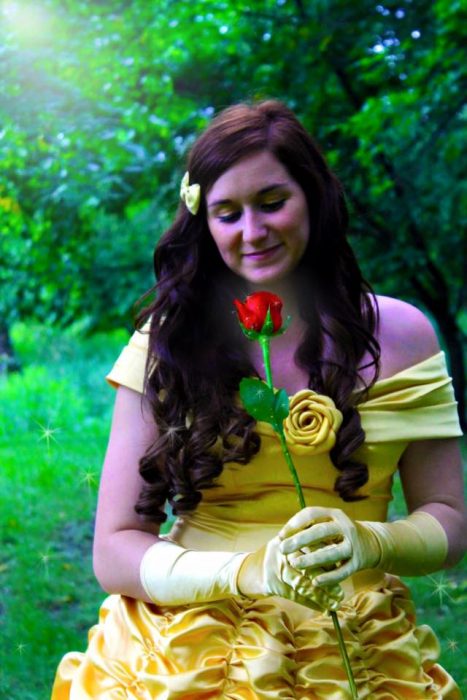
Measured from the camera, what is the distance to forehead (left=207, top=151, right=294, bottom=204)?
6.02 ft

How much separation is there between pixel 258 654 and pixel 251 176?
80 centimetres

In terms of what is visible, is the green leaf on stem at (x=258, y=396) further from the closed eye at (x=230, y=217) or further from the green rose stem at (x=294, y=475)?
the closed eye at (x=230, y=217)

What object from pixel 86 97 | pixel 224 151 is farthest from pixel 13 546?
pixel 224 151

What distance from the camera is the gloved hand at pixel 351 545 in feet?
4.95

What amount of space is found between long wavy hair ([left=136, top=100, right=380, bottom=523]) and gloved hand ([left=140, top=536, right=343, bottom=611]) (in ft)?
0.52

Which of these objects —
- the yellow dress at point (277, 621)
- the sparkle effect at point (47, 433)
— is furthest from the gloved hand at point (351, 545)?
the sparkle effect at point (47, 433)

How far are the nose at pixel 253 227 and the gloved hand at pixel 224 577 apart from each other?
1.77 feet

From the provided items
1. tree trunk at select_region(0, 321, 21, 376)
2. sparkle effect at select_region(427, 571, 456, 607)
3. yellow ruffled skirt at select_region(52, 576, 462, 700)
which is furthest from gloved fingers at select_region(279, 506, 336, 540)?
tree trunk at select_region(0, 321, 21, 376)

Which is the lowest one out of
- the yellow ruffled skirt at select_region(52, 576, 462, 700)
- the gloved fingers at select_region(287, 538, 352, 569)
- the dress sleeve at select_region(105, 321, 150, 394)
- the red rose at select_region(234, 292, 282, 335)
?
the yellow ruffled skirt at select_region(52, 576, 462, 700)

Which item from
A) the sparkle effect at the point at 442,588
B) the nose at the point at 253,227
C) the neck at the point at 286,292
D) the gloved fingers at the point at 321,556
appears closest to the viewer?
the gloved fingers at the point at 321,556

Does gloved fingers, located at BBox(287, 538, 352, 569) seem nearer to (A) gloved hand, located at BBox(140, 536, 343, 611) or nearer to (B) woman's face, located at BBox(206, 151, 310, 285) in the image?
(A) gloved hand, located at BBox(140, 536, 343, 611)

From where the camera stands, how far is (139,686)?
5.70 ft

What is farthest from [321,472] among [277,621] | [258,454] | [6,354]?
[6,354]

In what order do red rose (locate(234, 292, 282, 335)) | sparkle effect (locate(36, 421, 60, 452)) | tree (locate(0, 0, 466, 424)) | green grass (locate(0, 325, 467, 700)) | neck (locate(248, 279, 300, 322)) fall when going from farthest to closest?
tree (locate(0, 0, 466, 424)), green grass (locate(0, 325, 467, 700)), sparkle effect (locate(36, 421, 60, 452)), neck (locate(248, 279, 300, 322)), red rose (locate(234, 292, 282, 335))
